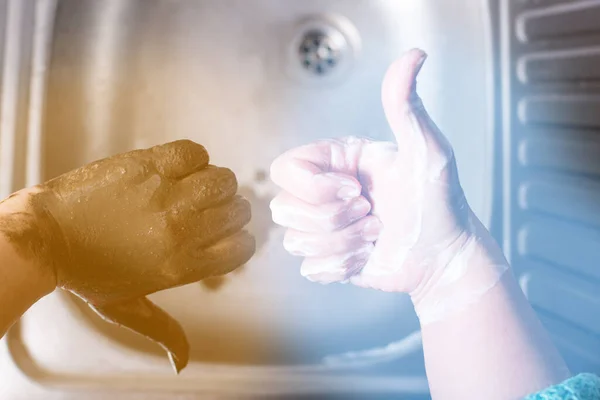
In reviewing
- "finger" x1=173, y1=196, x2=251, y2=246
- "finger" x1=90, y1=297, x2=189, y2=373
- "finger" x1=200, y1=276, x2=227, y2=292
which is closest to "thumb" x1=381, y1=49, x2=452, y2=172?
"finger" x1=173, y1=196, x2=251, y2=246

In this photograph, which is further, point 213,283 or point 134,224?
point 213,283

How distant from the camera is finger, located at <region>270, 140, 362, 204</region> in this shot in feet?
1.45

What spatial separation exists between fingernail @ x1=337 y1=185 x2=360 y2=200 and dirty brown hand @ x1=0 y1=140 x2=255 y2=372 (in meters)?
0.09

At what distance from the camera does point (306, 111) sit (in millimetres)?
757

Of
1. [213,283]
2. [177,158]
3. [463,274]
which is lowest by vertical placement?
[213,283]

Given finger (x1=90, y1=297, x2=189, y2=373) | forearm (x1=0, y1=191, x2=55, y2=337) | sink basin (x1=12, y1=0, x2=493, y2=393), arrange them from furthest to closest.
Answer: sink basin (x1=12, y1=0, x2=493, y2=393) → finger (x1=90, y1=297, x2=189, y2=373) → forearm (x1=0, y1=191, x2=55, y2=337)

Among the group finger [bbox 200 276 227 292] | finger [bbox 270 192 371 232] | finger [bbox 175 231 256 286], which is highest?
finger [bbox 270 192 371 232]

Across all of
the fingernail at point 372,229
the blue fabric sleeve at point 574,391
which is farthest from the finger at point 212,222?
the blue fabric sleeve at point 574,391

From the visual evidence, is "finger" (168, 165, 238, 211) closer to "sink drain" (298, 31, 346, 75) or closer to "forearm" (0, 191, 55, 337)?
"forearm" (0, 191, 55, 337)

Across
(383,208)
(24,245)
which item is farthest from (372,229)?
(24,245)

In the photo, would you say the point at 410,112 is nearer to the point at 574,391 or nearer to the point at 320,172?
the point at 320,172

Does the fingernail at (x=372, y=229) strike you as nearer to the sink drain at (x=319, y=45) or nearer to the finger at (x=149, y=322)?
the finger at (x=149, y=322)

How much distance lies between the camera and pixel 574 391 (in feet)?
1.28

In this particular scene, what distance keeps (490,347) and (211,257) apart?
229 mm
